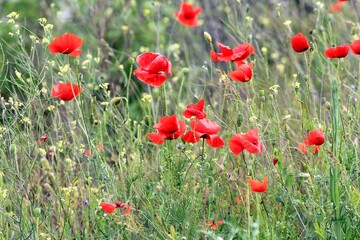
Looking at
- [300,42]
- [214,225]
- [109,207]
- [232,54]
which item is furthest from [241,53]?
[109,207]

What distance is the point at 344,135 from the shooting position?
2.71 meters

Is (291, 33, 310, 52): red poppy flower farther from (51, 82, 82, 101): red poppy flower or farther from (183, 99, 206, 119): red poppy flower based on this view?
(51, 82, 82, 101): red poppy flower

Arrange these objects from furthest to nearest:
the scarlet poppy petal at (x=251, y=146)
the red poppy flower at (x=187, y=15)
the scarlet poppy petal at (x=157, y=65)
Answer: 1. the red poppy flower at (x=187, y=15)
2. the scarlet poppy petal at (x=157, y=65)
3. the scarlet poppy petal at (x=251, y=146)

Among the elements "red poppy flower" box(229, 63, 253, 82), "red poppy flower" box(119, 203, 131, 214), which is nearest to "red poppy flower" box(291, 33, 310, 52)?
"red poppy flower" box(229, 63, 253, 82)

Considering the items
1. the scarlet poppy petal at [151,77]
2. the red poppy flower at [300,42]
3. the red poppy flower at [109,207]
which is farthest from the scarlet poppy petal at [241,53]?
the red poppy flower at [109,207]

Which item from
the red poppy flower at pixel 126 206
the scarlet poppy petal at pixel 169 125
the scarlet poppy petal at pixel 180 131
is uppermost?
the scarlet poppy petal at pixel 169 125

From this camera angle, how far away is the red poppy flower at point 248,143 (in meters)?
2.46

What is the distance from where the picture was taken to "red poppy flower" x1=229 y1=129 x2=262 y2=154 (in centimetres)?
246

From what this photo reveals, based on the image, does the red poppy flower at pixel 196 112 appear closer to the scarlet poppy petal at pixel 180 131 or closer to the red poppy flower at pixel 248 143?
the scarlet poppy petal at pixel 180 131

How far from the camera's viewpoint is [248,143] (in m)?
2.47

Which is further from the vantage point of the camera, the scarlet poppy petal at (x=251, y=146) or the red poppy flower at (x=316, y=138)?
the red poppy flower at (x=316, y=138)

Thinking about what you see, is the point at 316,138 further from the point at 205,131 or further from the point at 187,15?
the point at 187,15

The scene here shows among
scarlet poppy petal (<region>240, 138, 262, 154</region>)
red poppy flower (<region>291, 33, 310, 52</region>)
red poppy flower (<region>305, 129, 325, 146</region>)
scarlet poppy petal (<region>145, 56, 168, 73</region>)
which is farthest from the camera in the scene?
red poppy flower (<region>291, 33, 310, 52</region>)

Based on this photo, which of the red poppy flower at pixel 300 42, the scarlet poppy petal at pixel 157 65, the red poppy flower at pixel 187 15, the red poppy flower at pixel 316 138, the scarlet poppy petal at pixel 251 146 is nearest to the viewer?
the scarlet poppy petal at pixel 251 146
